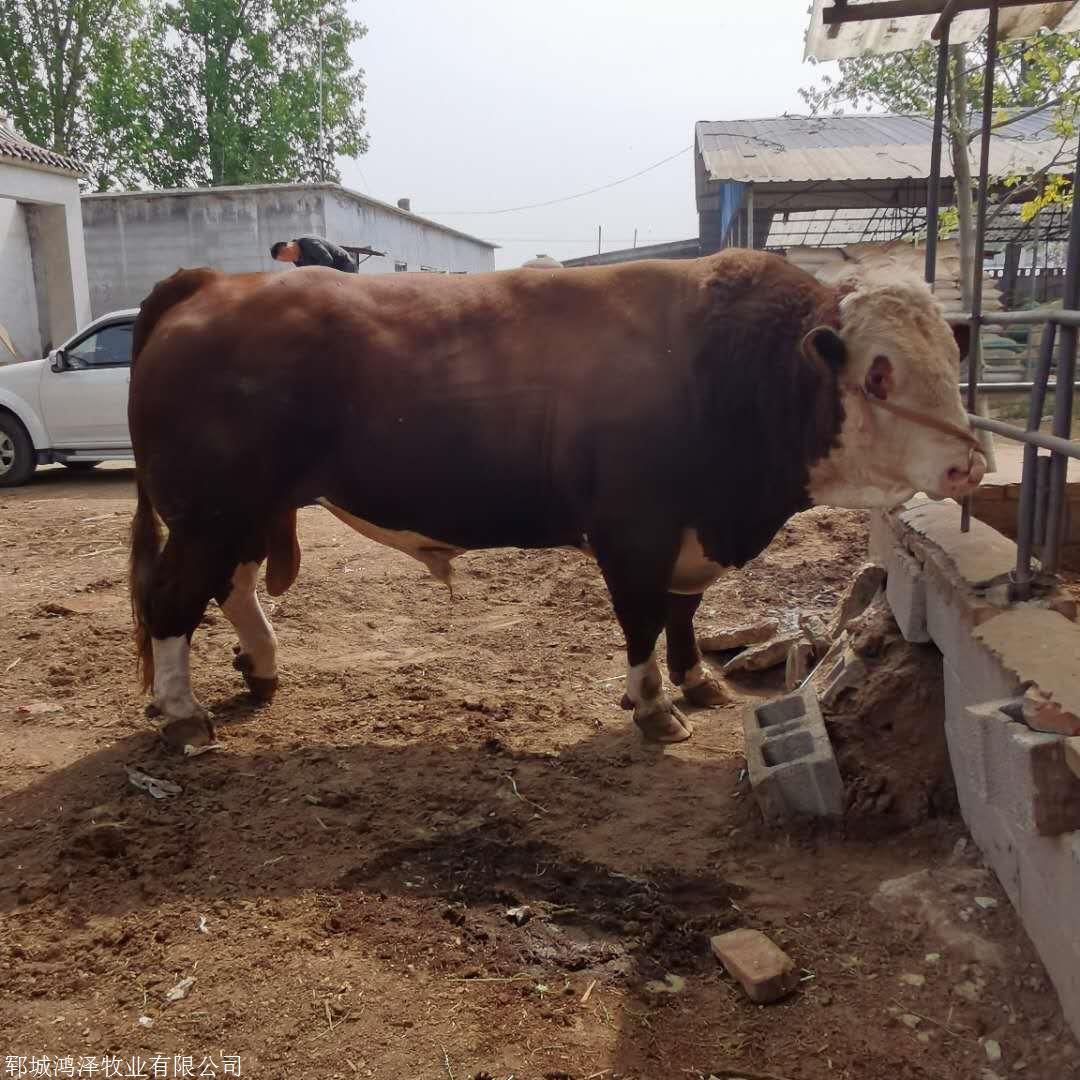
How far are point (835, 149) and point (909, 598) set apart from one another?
14.5 m

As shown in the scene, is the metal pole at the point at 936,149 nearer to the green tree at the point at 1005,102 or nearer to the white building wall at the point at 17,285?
the green tree at the point at 1005,102

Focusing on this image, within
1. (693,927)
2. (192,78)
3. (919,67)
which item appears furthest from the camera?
(192,78)

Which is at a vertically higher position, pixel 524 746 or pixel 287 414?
pixel 287 414

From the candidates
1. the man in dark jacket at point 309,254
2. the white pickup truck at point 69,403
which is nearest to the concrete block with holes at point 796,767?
the man in dark jacket at point 309,254

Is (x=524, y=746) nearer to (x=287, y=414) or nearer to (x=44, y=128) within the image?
(x=287, y=414)

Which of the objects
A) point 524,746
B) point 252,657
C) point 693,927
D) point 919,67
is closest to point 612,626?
point 524,746

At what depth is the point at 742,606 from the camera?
5.38 meters

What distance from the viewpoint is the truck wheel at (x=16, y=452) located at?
10.4 m

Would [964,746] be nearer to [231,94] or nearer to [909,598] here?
[909,598]

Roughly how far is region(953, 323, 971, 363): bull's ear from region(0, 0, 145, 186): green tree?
32.8 metres

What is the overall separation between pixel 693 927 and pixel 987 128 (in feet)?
9.04

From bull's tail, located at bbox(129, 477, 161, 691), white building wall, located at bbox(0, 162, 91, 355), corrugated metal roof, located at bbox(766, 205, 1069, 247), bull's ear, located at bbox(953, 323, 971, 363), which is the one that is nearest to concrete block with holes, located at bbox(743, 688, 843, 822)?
bull's ear, located at bbox(953, 323, 971, 363)

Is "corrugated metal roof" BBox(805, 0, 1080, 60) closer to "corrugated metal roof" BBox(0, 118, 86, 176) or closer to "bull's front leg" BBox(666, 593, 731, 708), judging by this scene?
"bull's front leg" BBox(666, 593, 731, 708)

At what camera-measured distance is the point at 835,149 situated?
15.9 meters
